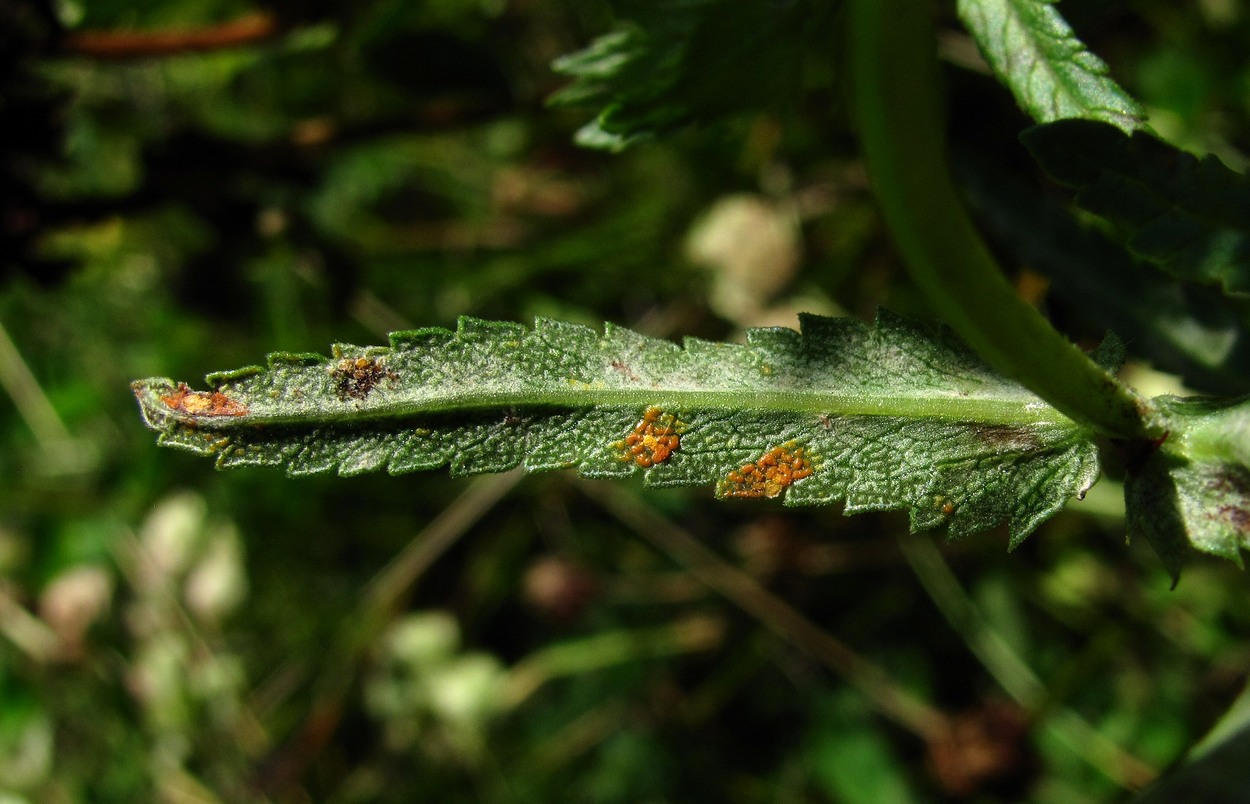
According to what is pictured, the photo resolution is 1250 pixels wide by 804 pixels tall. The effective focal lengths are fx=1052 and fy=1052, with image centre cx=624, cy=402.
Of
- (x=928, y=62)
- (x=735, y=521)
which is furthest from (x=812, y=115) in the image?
(x=928, y=62)

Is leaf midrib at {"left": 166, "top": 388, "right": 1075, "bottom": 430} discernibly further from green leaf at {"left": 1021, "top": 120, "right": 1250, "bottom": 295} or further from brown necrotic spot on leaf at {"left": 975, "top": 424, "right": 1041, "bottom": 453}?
green leaf at {"left": 1021, "top": 120, "right": 1250, "bottom": 295}

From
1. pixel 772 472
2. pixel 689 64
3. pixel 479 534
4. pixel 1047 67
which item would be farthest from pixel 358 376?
pixel 479 534

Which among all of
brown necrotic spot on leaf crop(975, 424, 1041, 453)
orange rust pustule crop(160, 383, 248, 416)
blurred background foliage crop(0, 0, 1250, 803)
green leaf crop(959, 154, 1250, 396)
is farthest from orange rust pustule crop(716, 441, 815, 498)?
blurred background foliage crop(0, 0, 1250, 803)

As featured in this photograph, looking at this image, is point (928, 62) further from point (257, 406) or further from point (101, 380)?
point (101, 380)

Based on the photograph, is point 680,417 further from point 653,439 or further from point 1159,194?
point 1159,194

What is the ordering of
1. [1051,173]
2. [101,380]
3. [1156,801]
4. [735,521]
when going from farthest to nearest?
[101,380]
[735,521]
[1156,801]
[1051,173]

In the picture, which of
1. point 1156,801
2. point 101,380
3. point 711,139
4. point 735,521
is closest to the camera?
point 1156,801
